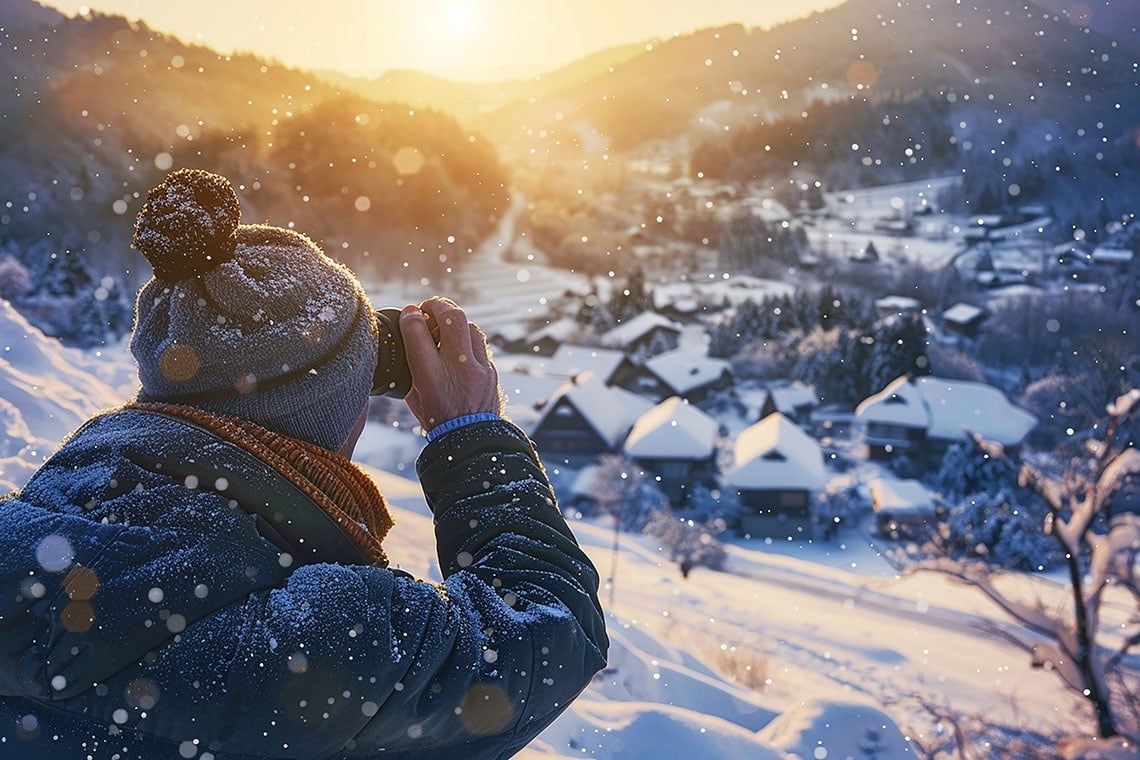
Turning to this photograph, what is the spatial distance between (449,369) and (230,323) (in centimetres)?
24

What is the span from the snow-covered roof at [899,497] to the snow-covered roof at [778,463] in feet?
4.31

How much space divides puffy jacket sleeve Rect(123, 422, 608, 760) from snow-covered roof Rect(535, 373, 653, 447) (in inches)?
794

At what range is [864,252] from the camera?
125 feet

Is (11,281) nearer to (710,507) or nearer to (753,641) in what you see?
(753,641)

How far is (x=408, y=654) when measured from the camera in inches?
24.6

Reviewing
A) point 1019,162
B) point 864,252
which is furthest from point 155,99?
point 1019,162

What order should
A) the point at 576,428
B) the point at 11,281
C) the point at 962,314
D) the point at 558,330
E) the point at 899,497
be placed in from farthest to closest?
the point at 962,314 < the point at 558,330 < the point at 576,428 < the point at 899,497 < the point at 11,281

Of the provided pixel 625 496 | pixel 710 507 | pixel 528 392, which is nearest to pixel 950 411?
pixel 710 507

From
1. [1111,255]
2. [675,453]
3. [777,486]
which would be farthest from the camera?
[1111,255]

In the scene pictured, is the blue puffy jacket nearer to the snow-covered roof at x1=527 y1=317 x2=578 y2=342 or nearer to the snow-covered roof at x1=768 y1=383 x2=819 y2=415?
the snow-covered roof at x1=768 y1=383 x2=819 y2=415

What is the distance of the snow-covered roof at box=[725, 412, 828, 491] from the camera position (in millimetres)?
18453

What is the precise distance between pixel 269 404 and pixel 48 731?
32cm

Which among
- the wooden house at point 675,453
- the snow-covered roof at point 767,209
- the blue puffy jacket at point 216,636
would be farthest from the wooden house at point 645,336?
the blue puffy jacket at point 216,636

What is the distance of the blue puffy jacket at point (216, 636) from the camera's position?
583 millimetres
